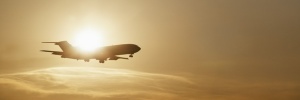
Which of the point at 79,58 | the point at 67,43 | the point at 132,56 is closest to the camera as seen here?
the point at 132,56

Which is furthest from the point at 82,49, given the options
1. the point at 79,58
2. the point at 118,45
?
the point at 118,45

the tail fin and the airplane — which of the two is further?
the tail fin

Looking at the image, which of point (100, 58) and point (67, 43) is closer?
point (100, 58)

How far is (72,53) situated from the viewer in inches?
7205

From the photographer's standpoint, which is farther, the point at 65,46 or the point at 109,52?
the point at 65,46

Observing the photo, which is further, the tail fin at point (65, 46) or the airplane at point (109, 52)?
the tail fin at point (65, 46)

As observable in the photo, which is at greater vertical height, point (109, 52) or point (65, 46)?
point (65, 46)

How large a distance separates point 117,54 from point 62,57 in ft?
98.9

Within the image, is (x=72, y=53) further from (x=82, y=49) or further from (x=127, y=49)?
(x=127, y=49)

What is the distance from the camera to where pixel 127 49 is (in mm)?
169375

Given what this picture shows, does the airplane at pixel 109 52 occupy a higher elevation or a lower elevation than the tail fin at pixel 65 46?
lower

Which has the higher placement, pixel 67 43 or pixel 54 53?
pixel 67 43

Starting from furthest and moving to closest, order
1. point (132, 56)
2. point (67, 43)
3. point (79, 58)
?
point (67, 43), point (79, 58), point (132, 56)

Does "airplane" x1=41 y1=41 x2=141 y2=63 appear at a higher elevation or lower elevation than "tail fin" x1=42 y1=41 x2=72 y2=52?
lower
